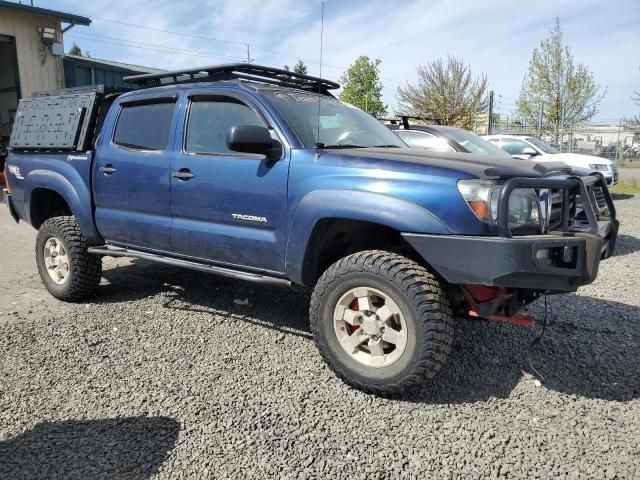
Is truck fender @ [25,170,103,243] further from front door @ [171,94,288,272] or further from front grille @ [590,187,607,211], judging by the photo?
front grille @ [590,187,607,211]

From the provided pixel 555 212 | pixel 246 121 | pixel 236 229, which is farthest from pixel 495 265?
pixel 246 121

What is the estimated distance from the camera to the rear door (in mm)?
4188

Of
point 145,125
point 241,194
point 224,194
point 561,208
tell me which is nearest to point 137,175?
point 145,125

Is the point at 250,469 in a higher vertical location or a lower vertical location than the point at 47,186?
lower

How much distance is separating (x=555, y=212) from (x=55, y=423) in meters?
3.11

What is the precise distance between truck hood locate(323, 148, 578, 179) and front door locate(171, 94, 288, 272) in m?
0.51

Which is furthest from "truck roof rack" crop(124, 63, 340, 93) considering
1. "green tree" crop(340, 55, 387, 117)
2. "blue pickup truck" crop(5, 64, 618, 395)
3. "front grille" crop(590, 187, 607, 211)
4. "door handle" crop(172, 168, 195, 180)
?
"green tree" crop(340, 55, 387, 117)

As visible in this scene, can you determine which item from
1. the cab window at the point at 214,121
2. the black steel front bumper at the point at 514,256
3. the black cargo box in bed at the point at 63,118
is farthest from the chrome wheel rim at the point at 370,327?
the black cargo box in bed at the point at 63,118

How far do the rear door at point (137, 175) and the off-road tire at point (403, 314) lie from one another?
1586 millimetres

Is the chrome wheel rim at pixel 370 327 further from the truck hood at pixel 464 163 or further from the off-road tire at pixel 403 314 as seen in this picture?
the truck hood at pixel 464 163

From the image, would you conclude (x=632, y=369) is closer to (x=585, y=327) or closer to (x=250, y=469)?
(x=585, y=327)

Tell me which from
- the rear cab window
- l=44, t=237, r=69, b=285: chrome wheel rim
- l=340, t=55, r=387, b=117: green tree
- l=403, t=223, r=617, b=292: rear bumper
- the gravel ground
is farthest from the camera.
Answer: l=340, t=55, r=387, b=117: green tree

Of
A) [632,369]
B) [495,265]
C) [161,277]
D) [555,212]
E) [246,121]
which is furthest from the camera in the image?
[161,277]

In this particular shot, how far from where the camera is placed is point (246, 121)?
153 inches
